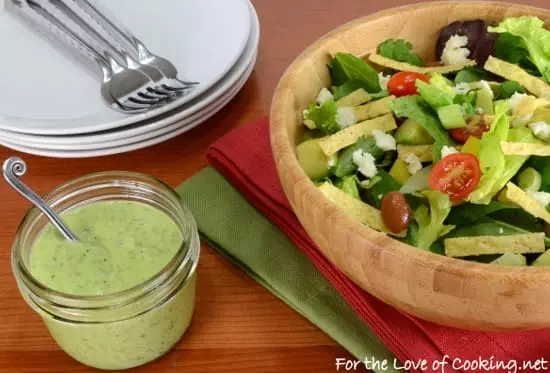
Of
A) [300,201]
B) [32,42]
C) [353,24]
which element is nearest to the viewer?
[300,201]

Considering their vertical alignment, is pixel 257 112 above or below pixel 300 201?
below

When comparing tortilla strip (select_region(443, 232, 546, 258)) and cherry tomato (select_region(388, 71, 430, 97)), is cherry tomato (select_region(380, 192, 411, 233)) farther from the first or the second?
cherry tomato (select_region(388, 71, 430, 97))

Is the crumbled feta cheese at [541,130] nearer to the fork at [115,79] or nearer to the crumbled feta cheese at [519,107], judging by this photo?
the crumbled feta cheese at [519,107]

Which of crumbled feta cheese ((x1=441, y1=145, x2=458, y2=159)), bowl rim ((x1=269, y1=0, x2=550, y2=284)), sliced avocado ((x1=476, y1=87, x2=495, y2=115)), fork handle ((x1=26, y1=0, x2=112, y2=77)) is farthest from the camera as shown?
fork handle ((x1=26, y1=0, x2=112, y2=77))

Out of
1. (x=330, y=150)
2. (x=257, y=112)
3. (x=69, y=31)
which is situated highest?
(x=69, y=31)

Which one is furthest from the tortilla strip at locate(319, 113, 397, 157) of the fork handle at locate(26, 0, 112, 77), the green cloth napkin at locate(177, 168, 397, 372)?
the fork handle at locate(26, 0, 112, 77)

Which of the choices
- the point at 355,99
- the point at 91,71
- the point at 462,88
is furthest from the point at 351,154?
the point at 91,71

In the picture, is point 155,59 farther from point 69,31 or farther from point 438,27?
point 438,27

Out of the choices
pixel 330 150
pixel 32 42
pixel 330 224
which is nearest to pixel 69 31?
pixel 32 42
